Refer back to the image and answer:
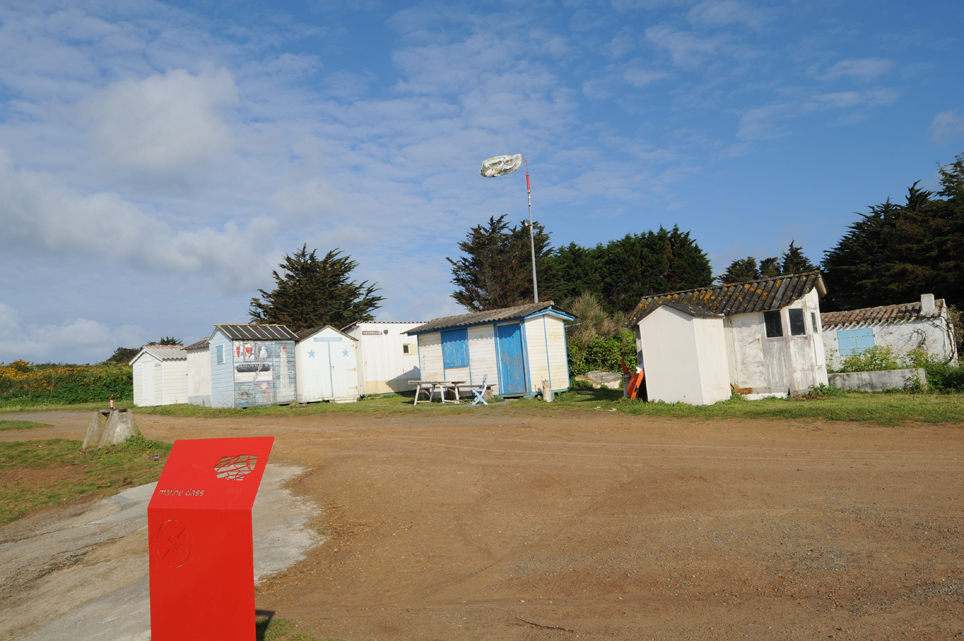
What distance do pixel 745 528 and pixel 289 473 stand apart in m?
6.69

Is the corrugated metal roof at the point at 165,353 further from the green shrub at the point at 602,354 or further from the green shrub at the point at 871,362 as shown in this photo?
the green shrub at the point at 871,362

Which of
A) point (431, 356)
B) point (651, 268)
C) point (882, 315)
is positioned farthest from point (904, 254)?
point (431, 356)

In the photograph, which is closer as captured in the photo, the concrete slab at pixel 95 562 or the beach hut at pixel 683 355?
the concrete slab at pixel 95 562

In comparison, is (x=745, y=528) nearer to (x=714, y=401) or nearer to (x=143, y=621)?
(x=143, y=621)

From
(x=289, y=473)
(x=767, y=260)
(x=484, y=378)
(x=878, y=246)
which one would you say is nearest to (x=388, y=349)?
(x=484, y=378)

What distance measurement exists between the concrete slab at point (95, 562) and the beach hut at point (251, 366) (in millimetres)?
13489

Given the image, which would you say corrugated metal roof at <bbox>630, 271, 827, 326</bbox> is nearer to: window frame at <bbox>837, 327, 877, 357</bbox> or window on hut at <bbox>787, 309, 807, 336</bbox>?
window on hut at <bbox>787, 309, 807, 336</bbox>

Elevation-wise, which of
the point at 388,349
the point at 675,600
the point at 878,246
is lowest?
the point at 675,600

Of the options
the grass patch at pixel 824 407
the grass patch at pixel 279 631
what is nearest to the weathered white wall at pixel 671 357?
the grass patch at pixel 824 407

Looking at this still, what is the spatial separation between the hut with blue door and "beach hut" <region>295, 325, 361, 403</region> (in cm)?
412

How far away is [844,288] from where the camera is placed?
3547 cm

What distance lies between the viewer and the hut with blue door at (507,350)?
18859mm

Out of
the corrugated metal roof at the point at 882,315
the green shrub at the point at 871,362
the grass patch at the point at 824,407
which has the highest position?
the corrugated metal roof at the point at 882,315

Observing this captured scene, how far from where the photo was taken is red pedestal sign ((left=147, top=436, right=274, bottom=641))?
112 inches
